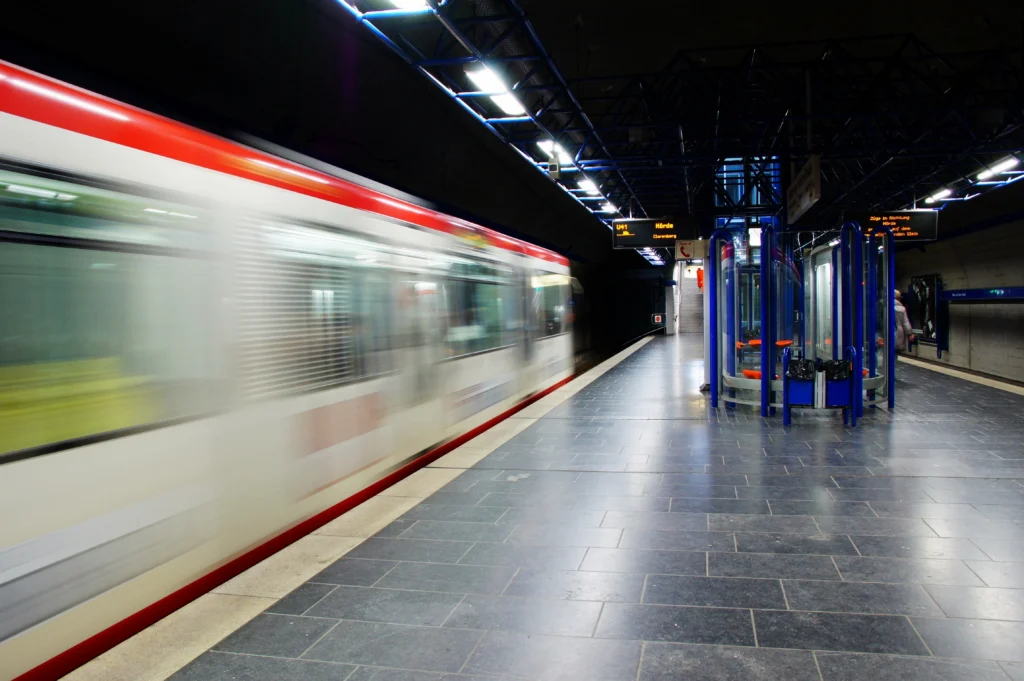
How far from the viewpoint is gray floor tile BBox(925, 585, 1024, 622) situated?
10.2 ft

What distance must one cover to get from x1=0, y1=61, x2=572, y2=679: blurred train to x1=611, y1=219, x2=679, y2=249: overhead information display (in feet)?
37.8

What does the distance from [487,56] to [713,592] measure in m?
7.43

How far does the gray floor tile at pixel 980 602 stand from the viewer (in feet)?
10.2

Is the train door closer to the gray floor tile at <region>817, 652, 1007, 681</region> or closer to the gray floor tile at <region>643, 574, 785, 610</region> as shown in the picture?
the gray floor tile at <region>643, 574, 785, 610</region>

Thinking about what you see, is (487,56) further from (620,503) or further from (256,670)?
(256,670)

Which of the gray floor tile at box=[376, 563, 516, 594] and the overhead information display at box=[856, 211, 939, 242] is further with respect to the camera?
the overhead information display at box=[856, 211, 939, 242]

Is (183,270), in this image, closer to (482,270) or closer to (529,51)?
(482,270)

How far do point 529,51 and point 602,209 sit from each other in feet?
43.0

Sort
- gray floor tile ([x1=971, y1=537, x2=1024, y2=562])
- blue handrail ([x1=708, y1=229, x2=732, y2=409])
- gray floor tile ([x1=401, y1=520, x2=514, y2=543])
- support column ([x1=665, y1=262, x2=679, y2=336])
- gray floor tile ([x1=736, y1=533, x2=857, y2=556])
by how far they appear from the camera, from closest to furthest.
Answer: gray floor tile ([x1=971, y1=537, x2=1024, y2=562])
gray floor tile ([x1=736, y1=533, x2=857, y2=556])
gray floor tile ([x1=401, y1=520, x2=514, y2=543])
blue handrail ([x1=708, y1=229, x2=732, y2=409])
support column ([x1=665, y1=262, x2=679, y2=336])

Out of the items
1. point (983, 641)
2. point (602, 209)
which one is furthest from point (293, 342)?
point (602, 209)

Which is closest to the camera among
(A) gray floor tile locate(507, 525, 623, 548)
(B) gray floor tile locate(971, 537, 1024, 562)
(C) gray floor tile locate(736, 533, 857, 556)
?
(B) gray floor tile locate(971, 537, 1024, 562)

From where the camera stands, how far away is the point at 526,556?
3.98 m

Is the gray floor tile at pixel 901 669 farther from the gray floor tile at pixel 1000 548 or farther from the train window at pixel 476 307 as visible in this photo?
the train window at pixel 476 307

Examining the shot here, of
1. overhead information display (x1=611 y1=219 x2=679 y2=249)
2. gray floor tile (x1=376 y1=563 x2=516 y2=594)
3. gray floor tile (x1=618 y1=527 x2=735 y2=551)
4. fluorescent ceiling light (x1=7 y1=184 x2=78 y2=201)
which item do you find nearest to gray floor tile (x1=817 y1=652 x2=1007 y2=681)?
gray floor tile (x1=618 y1=527 x2=735 y2=551)
